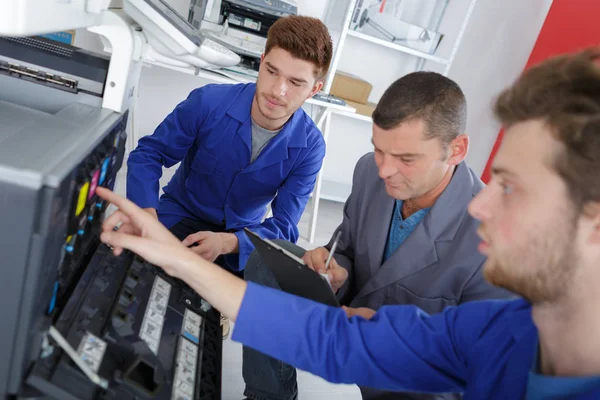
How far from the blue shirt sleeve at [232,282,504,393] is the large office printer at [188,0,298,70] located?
1872mm

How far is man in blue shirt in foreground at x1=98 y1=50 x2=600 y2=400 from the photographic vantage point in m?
→ 0.66

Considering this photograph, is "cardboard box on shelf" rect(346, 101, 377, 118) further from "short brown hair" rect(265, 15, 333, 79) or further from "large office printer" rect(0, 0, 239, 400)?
"large office printer" rect(0, 0, 239, 400)

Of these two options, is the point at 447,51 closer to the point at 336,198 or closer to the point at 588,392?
the point at 336,198

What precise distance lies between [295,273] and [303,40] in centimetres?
80

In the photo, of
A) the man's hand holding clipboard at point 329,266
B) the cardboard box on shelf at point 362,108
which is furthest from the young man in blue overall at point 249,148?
the cardboard box on shelf at point 362,108

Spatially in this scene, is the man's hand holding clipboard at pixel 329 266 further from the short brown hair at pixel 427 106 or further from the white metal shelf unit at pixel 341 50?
the white metal shelf unit at pixel 341 50

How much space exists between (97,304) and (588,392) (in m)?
0.66

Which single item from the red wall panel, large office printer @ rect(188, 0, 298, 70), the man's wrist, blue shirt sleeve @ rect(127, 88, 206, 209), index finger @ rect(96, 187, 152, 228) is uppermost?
the red wall panel

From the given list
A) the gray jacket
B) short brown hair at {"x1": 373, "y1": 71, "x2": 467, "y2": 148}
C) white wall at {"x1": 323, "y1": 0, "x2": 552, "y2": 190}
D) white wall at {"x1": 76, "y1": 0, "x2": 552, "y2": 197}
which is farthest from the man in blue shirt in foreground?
white wall at {"x1": 323, "y1": 0, "x2": 552, "y2": 190}

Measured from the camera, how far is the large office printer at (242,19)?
2.58 meters

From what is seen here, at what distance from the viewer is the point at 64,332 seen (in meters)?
0.69

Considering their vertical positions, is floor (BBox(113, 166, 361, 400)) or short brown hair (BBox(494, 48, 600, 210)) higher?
short brown hair (BBox(494, 48, 600, 210))

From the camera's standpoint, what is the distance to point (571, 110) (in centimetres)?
66

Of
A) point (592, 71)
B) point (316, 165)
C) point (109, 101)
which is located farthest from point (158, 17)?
point (316, 165)
